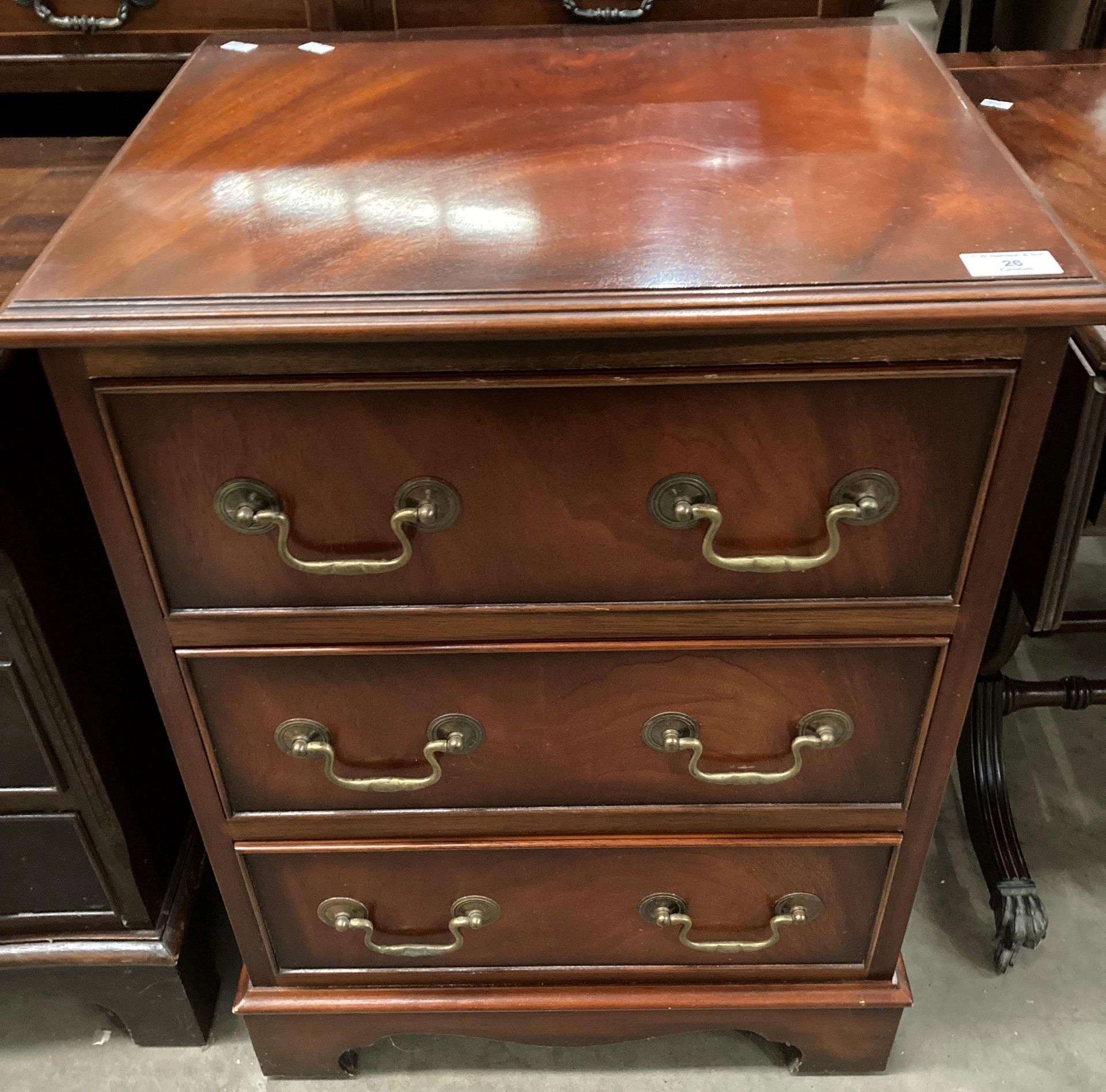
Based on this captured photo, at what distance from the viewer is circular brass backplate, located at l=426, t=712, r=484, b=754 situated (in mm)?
748

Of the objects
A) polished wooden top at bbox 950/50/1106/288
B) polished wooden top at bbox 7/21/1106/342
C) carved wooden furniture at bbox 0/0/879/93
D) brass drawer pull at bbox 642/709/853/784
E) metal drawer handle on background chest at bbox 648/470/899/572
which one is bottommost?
brass drawer pull at bbox 642/709/853/784

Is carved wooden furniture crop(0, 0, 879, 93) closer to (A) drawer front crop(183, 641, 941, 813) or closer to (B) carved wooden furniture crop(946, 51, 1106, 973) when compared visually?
(B) carved wooden furniture crop(946, 51, 1106, 973)

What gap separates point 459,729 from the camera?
2.48 ft

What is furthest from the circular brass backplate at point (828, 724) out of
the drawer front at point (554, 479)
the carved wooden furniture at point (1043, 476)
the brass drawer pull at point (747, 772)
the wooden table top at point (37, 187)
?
the wooden table top at point (37, 187)

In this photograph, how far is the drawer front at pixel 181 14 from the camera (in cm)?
86

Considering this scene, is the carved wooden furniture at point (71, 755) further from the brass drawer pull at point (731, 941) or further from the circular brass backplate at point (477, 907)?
the brass drawer pull at point (731, 941)

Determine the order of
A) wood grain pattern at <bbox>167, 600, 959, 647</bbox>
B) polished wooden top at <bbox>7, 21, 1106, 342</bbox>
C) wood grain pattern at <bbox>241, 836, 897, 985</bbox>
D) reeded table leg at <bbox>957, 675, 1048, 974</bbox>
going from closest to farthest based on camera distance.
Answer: polished wooden top at <bbox>7, 21, 1106, 342</bbox> < wood grain pattern at <bbox>167, 600, 959, 647</bbox> < wood grain pattern at <bbox>241, 836, 897, 985</bbox> < reeded table leg at <bbox>957, 675, 1048, 974</bbox>

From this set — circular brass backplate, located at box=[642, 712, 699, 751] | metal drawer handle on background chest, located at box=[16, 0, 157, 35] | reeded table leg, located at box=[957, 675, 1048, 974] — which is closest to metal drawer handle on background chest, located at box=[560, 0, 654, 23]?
metal drawer handle on background chest, located at box=[16, 0, 157, 35]

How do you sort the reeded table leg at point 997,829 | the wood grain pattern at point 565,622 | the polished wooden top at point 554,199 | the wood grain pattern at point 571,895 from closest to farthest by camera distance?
the polished wooden top at point 554,199 → the wood grain pattern at point 565,622 → the wood grain pattern at point 571,895 → the reeded table leg at point 997,829

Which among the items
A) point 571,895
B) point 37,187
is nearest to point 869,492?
point 571,895

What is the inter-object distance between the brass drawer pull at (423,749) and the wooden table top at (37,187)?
34 centimetres

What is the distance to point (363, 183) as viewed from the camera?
650mm

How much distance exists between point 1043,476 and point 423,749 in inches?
19.9

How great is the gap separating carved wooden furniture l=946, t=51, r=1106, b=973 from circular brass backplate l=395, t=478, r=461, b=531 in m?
0.42
